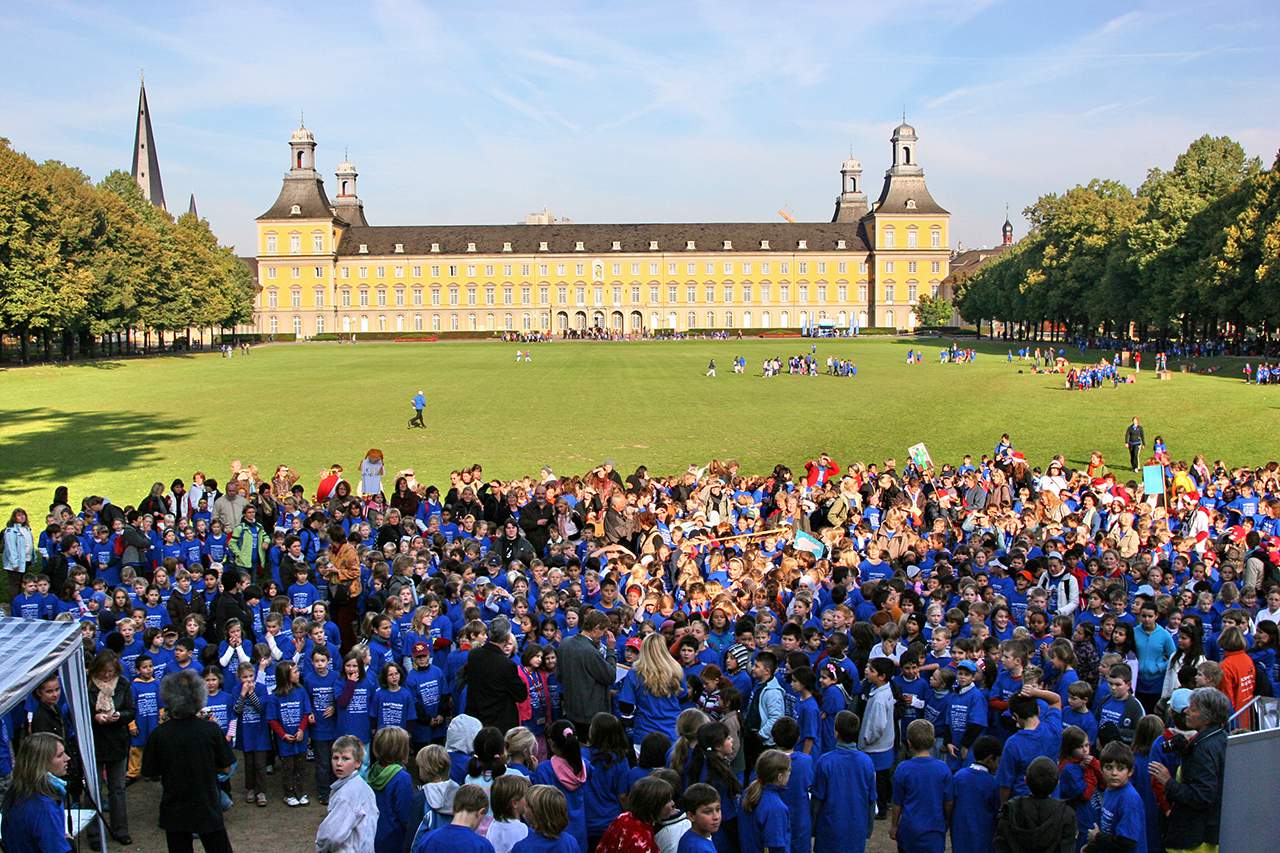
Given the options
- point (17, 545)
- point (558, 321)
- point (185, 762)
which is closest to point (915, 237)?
point (558, 321)

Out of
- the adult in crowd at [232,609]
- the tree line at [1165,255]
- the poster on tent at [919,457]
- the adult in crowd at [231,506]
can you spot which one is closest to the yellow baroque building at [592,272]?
the tree line at [1165,255]

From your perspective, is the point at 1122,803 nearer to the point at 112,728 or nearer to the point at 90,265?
the point at 112,728

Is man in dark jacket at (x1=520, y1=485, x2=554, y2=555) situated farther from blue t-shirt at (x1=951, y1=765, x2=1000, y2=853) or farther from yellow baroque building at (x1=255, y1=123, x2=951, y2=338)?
yellow baroque building at (x1=255, y1=123, x2=951, y2=338)

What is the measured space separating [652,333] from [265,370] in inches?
2929

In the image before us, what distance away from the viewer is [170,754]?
7.35m

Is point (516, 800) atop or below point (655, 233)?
below

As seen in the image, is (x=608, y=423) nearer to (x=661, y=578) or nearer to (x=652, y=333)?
(x=661, y=578)

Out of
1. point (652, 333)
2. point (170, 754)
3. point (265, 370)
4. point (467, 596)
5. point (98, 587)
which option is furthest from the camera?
point (652, 333)

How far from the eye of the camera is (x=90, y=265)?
70.1m

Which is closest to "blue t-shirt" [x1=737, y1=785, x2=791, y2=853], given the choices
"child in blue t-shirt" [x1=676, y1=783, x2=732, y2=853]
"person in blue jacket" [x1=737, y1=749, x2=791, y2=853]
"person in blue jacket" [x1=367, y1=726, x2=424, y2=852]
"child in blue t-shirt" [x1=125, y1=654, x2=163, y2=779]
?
"person in blue jacket" [x1=737, y1=749, x2=791, y2=853]

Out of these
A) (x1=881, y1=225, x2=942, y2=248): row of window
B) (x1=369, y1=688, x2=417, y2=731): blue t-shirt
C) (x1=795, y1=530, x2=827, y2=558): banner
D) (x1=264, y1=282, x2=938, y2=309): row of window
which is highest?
(x1=881, y1=225, x2=942, y2=248): row of window

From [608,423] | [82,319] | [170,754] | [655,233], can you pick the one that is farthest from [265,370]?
[655,233]

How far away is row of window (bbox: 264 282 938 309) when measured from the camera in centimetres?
14050

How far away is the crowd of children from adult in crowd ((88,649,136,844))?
0.17 meters
